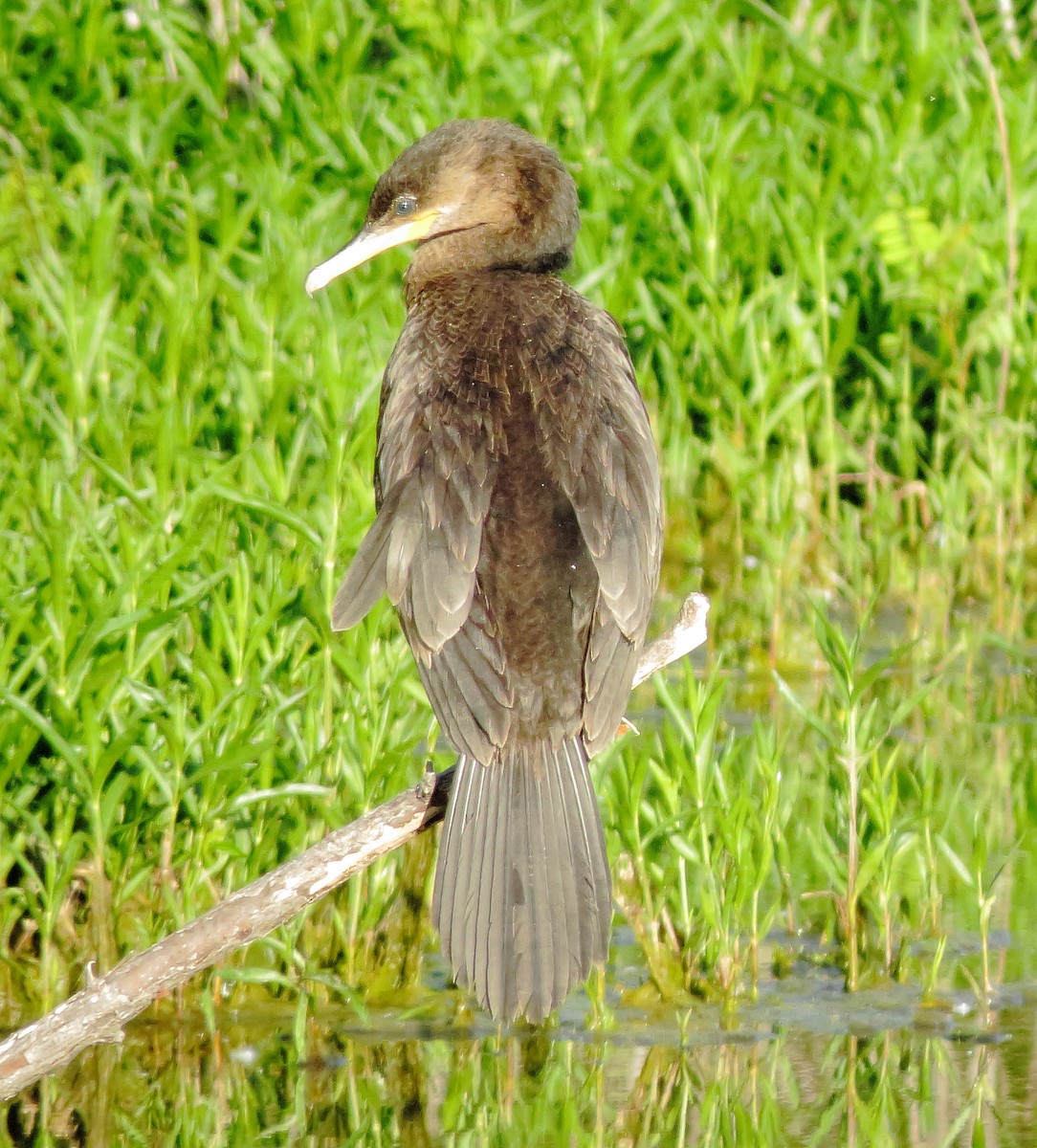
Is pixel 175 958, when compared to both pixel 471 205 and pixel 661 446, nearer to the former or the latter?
pixel 471 205

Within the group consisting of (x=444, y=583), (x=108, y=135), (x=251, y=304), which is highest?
(x=108, y=135)

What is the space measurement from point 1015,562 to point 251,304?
269 centimetres

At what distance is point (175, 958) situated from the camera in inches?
137

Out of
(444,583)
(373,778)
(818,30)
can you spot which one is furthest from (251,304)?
(818,30)

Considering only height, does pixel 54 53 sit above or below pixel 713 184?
above

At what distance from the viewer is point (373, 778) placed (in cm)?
456

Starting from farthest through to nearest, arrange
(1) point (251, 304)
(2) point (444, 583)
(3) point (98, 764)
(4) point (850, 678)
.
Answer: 1. (1) point (251, 304)
2. (4) point (850, 678)
3. (3) point (98, 764)
4. (2) point (444, 583)

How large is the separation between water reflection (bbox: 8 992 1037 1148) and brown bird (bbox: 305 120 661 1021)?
53 cm

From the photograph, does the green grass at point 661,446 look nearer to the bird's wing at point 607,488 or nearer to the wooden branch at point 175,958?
the bird's wing at point 607,488

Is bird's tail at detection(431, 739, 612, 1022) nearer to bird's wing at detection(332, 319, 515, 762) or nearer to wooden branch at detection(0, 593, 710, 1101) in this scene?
bird's wing at detection(332, 319, 515, 762)

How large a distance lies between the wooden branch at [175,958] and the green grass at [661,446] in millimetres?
907

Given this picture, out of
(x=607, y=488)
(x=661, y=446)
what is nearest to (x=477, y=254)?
(x=607, y=488)

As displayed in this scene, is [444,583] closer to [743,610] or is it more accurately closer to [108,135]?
[743,610]

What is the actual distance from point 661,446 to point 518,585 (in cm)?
337
